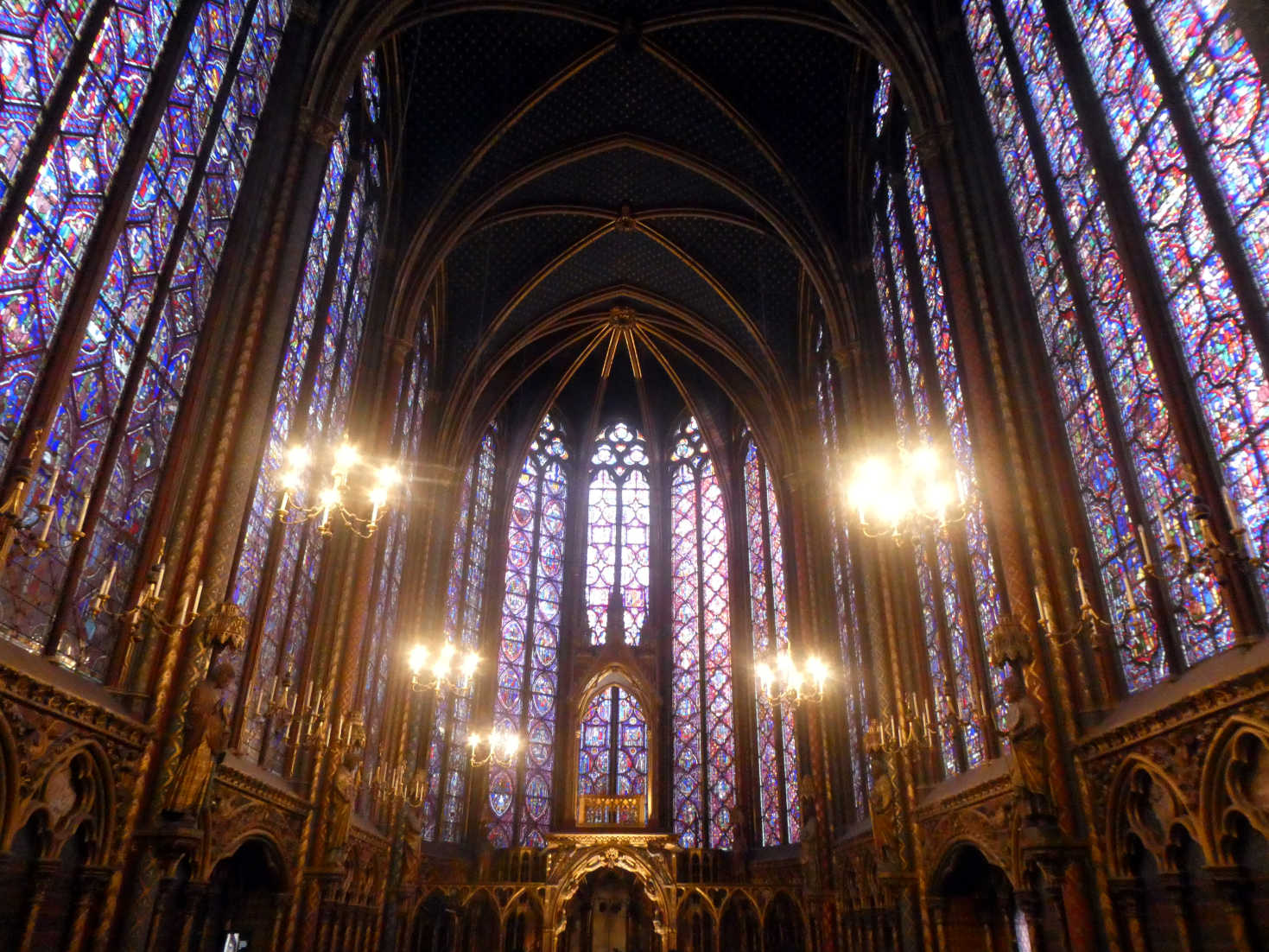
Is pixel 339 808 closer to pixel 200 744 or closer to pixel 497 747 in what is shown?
pixel 200 744

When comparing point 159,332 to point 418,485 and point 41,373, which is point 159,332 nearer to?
point 41,373

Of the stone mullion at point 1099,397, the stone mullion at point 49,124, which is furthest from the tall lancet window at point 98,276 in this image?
the stone mullion at point 1099,397

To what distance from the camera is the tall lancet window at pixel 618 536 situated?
28.8 meters

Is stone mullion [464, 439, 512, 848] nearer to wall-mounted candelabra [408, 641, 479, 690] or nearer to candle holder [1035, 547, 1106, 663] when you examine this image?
wall-mounted candelabra [408, 641, 479, 690]

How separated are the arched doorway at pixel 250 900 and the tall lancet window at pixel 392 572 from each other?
4248mm

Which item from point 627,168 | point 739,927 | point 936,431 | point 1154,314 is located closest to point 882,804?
point 936,431

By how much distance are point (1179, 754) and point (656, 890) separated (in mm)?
16848

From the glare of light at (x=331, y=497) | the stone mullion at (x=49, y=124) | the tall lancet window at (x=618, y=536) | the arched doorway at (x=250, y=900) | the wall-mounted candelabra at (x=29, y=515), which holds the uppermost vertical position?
the tall lancet window at (x=618, y=536)

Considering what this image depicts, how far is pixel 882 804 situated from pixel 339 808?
8.89 metres

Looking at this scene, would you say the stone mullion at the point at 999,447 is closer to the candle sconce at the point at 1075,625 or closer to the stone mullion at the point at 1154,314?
the candle sconce at the point at 1075,625

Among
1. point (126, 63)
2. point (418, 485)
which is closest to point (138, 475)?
point (126, 63)

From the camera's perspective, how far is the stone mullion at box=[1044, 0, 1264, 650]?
7347mm

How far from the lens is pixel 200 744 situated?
31.0 feet

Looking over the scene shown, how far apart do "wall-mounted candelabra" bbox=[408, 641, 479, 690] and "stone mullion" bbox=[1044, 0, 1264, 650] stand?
11817mm
